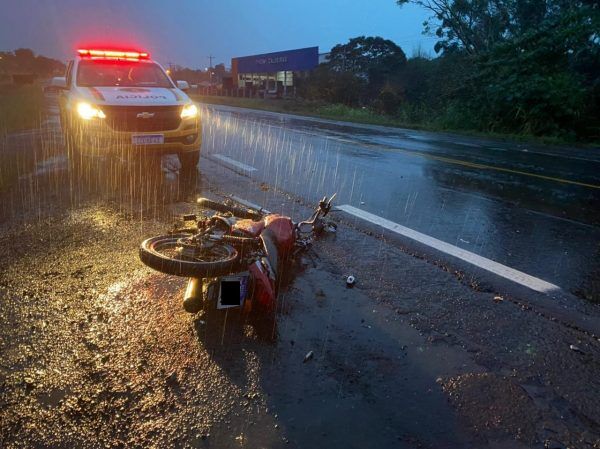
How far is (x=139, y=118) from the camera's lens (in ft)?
25.6

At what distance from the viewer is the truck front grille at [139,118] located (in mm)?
7711

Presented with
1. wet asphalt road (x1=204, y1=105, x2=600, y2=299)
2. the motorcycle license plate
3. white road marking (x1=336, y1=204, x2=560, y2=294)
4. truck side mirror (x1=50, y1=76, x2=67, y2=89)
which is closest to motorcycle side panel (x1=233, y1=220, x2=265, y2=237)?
the motorcycle license plate

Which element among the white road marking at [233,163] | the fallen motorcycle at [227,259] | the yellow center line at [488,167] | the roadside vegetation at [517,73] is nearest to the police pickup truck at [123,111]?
the white road marking at [233,163]

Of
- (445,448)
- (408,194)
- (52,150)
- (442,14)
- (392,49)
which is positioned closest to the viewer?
(445,448)

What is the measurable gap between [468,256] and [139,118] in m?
5.57

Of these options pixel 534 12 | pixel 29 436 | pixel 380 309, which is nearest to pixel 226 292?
pixel 380 309

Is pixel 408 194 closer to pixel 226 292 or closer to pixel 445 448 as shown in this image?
pixel 226 292

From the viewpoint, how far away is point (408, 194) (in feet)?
24.5

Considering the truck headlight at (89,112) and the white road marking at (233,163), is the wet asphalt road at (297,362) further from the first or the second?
the white road marking at (233,163)

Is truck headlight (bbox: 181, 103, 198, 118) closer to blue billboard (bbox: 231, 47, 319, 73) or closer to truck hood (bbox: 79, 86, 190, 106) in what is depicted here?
truck hood (bbox: 79, 86, 190, 106)

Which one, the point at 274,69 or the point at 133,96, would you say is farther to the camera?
the point at 274,69

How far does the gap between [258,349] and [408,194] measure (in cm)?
498

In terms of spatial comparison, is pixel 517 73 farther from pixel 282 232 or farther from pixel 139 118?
pixel 282 232

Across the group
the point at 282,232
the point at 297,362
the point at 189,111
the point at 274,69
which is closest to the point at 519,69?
the point at 189,111
